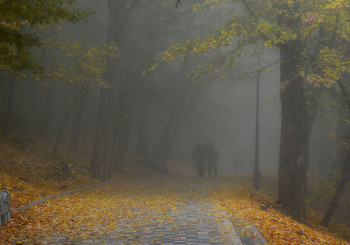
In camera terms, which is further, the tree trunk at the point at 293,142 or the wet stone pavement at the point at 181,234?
the tree trunk at the point at 293,142

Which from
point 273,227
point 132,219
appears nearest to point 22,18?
point 132,219

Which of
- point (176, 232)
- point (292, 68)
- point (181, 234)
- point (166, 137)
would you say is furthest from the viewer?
point (166, 137)

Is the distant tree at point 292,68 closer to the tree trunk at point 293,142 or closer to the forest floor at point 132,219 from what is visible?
the tree trunk at point 293,142

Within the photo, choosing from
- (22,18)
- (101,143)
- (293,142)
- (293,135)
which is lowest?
(101,143)

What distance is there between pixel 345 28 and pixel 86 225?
30.7ft

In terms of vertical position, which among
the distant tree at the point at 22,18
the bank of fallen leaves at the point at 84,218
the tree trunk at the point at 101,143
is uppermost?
the distant tree at the point at 22,18

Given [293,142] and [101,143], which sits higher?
[293,142]

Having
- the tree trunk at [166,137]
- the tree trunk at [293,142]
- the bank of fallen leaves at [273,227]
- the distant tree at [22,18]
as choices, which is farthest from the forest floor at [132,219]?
the tree trunk at [166,137]

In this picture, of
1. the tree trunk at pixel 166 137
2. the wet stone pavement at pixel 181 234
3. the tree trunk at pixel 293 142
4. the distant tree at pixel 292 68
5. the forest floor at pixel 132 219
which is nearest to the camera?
the wet stone pavement at pixel 181 234

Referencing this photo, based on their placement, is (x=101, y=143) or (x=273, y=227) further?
(x=101, y=143)

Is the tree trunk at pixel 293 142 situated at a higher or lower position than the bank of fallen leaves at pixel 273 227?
higher

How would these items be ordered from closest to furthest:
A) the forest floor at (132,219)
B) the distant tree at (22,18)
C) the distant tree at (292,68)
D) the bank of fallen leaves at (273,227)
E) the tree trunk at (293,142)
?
the forest floor at (132,219) → the bank of fallen leaves at (273,227) → the distant tree at (22,18) → the distant tree at (292,68) → the tree trunk at (293,142)

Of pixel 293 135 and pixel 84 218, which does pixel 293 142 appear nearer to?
pixel 293 135

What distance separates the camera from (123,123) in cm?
2341
